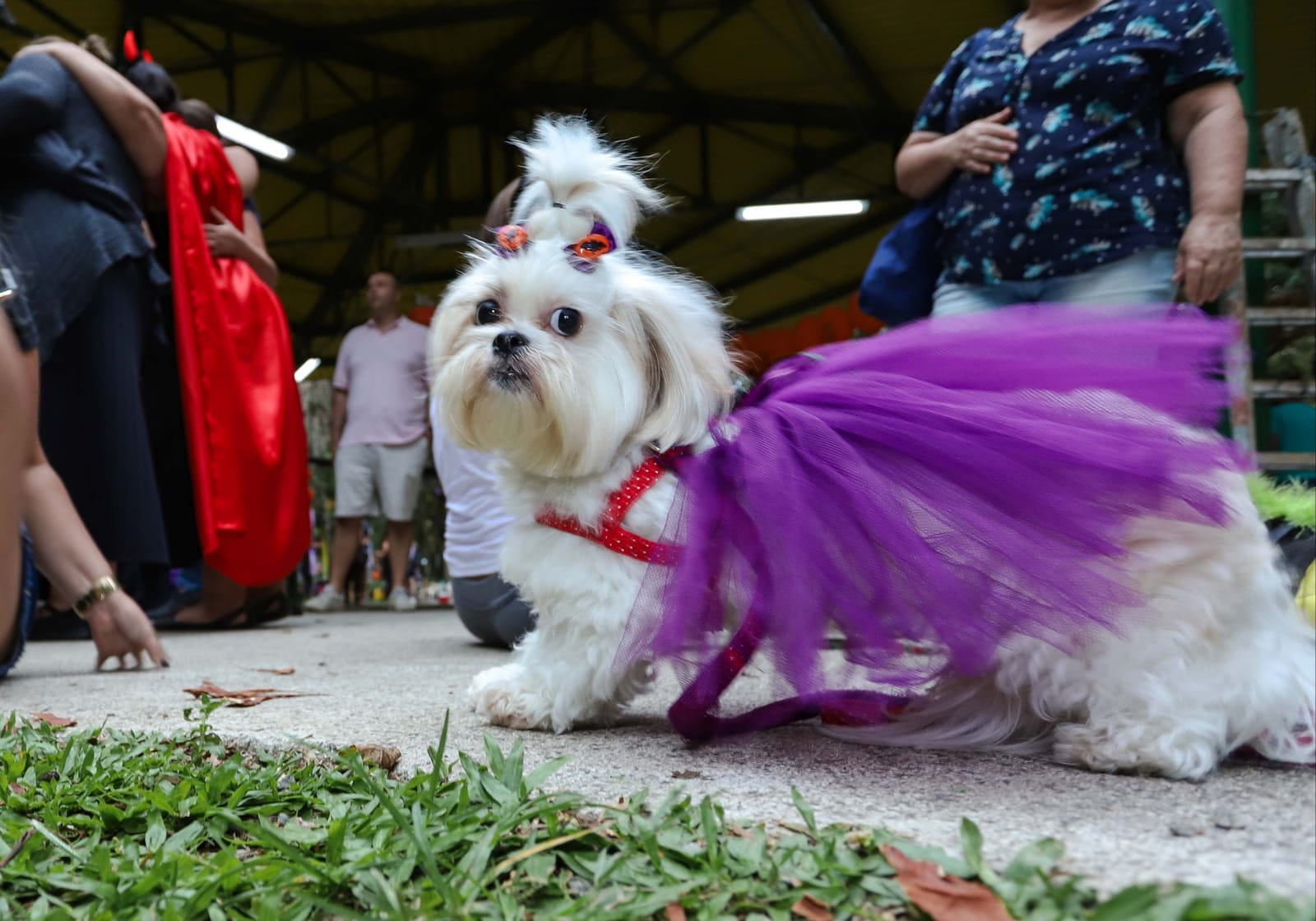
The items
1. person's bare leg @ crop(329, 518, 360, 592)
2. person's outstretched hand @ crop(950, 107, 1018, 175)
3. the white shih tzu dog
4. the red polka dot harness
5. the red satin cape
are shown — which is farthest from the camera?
person's bare leg @ crop(329, 518, 360, 592)

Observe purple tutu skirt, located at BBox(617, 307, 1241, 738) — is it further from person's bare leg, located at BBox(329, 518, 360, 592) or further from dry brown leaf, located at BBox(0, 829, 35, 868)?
person's bare leg, located at BBox(329, 518, 360, 592)

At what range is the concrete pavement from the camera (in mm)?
910

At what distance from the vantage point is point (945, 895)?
85cm

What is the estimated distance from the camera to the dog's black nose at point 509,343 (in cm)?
153

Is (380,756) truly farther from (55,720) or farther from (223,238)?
(223,238)

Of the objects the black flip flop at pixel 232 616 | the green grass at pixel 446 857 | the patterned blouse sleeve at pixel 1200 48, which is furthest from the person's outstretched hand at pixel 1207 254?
the black flip flop at pixel 232 616

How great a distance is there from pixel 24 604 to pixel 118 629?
0.68 ft

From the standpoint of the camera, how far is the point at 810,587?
1.20 metres

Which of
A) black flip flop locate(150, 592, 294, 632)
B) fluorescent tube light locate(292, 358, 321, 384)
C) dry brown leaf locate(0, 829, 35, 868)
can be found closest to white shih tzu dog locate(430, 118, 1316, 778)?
dry brown leaf locate(0, 829, 35, 868)

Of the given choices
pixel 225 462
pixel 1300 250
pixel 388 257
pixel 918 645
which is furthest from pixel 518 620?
pixel 388 257

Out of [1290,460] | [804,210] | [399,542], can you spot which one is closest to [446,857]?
[1290,460]

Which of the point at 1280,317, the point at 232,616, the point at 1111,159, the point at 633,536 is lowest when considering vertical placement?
the point at 232,616

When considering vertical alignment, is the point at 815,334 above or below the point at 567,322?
above

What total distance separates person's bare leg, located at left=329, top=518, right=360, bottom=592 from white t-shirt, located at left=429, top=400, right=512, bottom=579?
2.85 m
